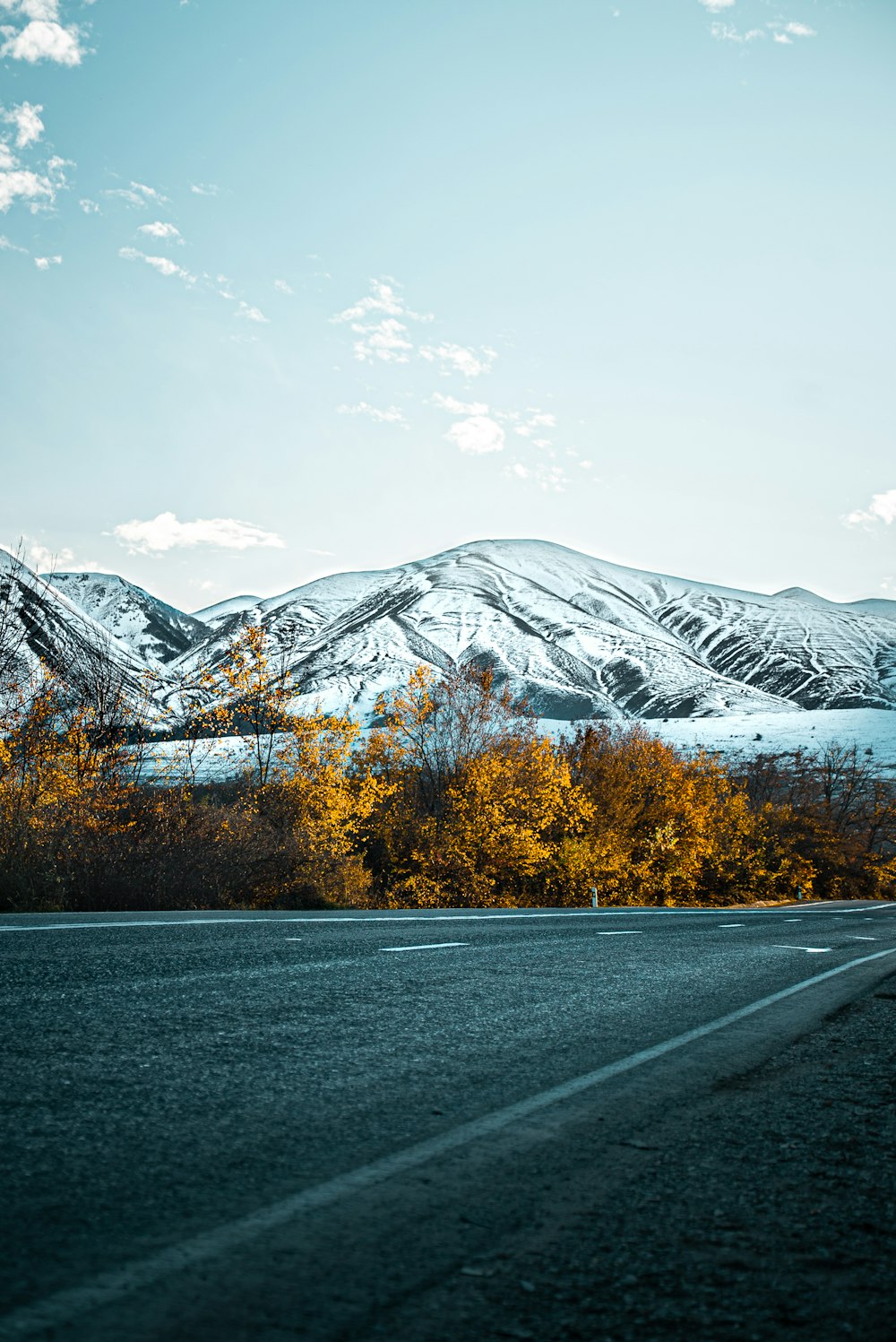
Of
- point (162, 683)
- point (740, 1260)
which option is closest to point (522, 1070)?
point (740, 1260)

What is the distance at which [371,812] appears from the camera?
2755cm

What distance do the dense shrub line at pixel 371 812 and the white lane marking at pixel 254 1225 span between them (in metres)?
10.3

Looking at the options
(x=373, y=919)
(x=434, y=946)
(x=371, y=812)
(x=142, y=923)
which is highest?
(x=371, y=812)

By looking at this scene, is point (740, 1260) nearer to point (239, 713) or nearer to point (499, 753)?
point (239, 713)

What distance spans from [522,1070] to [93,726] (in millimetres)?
15550

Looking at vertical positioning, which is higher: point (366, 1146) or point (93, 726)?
point (93, 726)

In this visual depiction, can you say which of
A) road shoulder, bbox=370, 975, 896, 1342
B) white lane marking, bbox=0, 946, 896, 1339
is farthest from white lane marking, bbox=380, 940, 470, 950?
road shoulder, bbox=370, 975, 896, 1342

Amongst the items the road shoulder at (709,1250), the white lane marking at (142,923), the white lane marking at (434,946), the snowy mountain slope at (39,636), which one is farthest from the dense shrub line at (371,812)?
the road shoulder at (709,1250)

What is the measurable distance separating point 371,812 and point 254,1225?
25.4 meters

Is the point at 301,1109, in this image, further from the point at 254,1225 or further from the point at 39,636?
the point at 39,636

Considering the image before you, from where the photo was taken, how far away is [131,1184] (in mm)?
2547

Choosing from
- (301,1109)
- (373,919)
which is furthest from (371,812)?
(301,1109)

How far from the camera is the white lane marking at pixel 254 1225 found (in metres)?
1.85

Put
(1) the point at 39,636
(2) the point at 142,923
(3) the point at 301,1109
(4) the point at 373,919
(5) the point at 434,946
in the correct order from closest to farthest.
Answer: (3) the point at 301,1109 → (5) the point at 434,946 → (2) the point at 142,923 → (4) the point at 373,919 → (1) the point at 39,636
